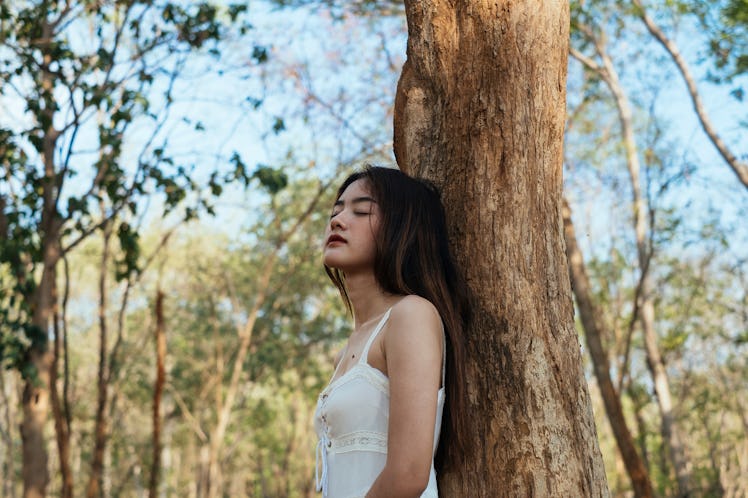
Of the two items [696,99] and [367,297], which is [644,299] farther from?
[367,297]

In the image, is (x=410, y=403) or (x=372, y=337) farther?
(x=372, y=337)

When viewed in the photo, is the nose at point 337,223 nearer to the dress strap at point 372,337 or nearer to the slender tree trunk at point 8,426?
the dress strap at point 372,337

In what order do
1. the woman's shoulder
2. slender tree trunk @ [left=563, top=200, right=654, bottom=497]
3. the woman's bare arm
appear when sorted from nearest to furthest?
the woman's bare arm, the woman's shoulder, slender tree trunk @ [left=563, top=200, right=654, bottom=497]

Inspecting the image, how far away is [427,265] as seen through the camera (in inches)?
79.7

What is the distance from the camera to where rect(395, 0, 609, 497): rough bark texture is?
1.90 metres

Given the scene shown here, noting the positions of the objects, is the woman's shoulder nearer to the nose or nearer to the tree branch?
the nose

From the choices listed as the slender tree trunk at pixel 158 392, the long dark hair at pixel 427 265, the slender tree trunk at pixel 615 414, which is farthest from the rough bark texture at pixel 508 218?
the slender tree trunk at pixel 158 392

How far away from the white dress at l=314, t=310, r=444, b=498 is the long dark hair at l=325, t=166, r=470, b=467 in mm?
53

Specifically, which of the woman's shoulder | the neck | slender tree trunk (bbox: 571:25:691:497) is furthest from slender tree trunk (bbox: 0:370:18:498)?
the woman's shoulder

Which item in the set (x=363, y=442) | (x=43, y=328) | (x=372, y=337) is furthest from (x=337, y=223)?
(x=43, y=328)

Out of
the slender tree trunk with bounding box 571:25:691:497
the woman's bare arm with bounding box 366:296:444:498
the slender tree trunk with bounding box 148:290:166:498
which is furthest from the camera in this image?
the slender tree trunk with bounding box 571:25:691:497

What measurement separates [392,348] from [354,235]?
0.37m

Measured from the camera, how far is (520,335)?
1955 millimetres

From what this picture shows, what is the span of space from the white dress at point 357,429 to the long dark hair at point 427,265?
0.05m
